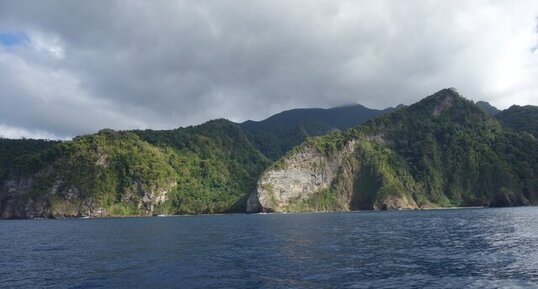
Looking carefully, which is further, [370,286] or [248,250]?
[248,250]

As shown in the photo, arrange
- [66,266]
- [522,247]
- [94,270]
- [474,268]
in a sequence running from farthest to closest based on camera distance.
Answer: [522,247]
[66,266]
[94,270]
[474,268]

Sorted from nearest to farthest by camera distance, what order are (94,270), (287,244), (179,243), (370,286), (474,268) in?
(370,286), (474,268), (94,270), (287,244), (179,243)

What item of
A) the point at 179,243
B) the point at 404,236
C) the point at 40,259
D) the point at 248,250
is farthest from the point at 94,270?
the point at 404,236

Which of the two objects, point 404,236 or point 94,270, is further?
point 404,236

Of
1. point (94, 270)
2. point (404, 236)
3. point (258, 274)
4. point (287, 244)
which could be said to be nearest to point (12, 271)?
point (94, 270)

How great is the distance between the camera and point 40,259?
2450 inches

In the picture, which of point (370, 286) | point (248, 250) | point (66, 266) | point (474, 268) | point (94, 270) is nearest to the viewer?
point (370, 286)

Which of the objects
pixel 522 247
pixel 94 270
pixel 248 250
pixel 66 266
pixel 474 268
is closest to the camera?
pixel 474 268

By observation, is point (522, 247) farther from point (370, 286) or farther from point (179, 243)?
point (179, 243)

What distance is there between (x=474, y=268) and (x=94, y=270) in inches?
1600

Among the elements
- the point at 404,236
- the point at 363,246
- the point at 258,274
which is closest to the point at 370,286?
the point at 258,274

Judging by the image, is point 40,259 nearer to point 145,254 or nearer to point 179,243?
point 145,254

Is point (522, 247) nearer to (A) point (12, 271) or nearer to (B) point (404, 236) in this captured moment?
(B) point (404, 236)

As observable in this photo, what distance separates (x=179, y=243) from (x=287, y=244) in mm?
19082
